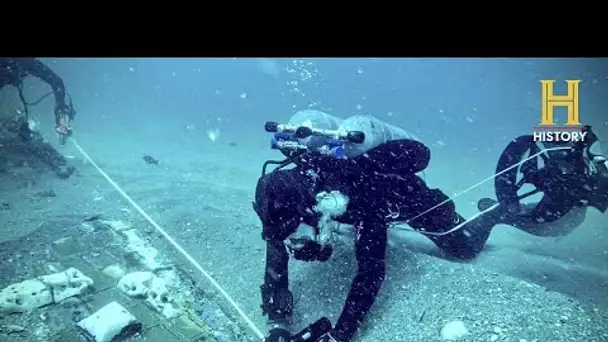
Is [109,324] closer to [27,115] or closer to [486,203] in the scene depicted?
[486,203]

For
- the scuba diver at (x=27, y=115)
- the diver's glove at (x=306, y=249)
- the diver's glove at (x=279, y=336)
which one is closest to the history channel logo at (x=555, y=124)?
the diver's glove at (x=306, y=249)

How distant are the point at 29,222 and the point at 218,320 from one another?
4.42 metres

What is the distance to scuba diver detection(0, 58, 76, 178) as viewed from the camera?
880 cm

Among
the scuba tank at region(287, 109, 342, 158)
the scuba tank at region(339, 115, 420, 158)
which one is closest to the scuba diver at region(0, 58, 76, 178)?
the scuba tank at region(287, 109, 342, 158)

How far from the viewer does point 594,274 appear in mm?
5160

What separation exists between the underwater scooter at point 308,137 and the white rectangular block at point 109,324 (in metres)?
2.31

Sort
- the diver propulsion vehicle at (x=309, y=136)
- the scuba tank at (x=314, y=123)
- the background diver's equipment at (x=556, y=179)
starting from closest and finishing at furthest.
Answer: the diver propulsion vehicle at (x=309, y=136) < the scuba tank at (x=314, y=123) < the background diver's equipment at (x=556, y=179)

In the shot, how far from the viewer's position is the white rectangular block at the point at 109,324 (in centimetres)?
348

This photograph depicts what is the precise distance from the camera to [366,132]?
424cm

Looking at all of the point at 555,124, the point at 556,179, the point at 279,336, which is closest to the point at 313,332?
the point at 279,336

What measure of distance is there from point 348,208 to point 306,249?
2.53ft

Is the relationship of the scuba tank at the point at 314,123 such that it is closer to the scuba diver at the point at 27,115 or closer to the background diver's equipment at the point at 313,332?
the background diver's equipment at the point at 313,332
